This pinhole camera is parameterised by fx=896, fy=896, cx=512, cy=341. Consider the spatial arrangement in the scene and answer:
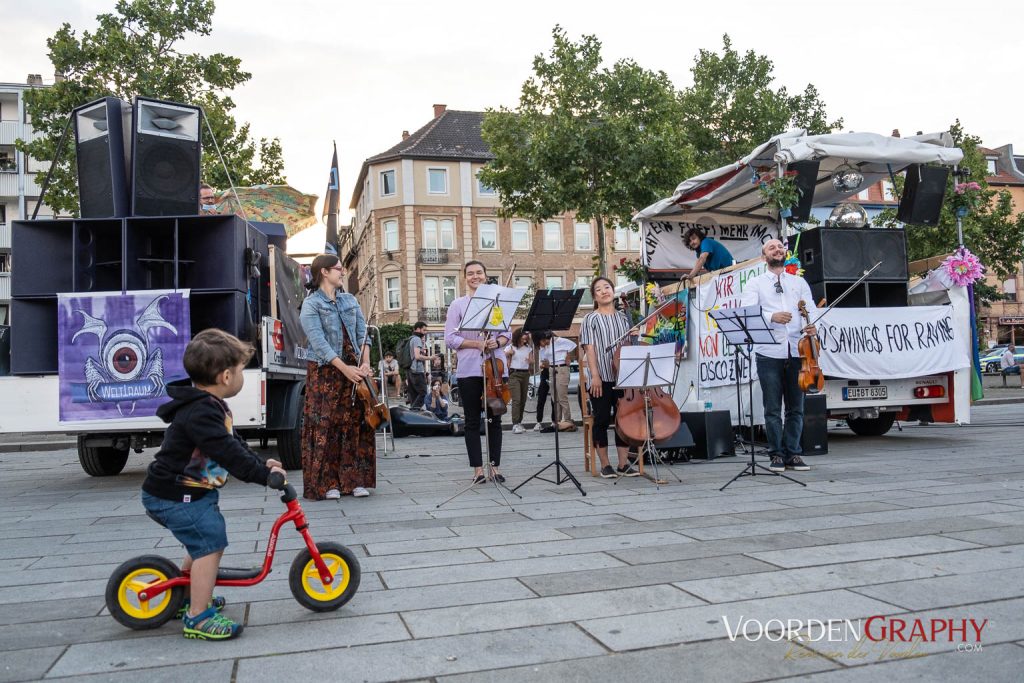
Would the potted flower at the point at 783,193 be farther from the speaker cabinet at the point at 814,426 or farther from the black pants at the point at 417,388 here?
the black pants at the point at 417,388

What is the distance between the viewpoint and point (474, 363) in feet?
25.2

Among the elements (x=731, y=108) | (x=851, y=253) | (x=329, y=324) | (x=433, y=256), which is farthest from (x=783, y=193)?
(x=433, y=256)

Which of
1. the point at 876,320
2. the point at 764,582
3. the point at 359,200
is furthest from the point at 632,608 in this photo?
the point at 359,200

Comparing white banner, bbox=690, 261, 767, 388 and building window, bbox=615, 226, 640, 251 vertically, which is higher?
building window, bbox=615, 226, 640, 251

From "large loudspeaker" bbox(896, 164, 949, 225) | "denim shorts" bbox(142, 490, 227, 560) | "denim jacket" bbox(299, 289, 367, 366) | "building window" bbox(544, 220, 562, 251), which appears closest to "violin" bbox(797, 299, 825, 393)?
"large loudspeaker" bbox(896, 164, 949, 225)

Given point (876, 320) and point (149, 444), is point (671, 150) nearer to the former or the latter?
point (876, 320)

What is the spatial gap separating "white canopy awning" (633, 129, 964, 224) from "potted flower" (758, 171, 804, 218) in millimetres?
187

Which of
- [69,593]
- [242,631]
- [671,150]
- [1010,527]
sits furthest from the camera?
[671,150]

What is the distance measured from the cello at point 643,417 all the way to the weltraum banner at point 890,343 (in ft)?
9.00

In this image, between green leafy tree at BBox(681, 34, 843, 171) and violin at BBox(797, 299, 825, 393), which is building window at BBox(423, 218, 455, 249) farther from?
violin at BBox(797, 299, 825, 393)

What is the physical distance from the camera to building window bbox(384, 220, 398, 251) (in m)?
59.2

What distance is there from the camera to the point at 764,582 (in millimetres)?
3980

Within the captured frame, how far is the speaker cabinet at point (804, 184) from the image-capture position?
1003 centimetres

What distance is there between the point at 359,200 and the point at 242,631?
71.2 m
